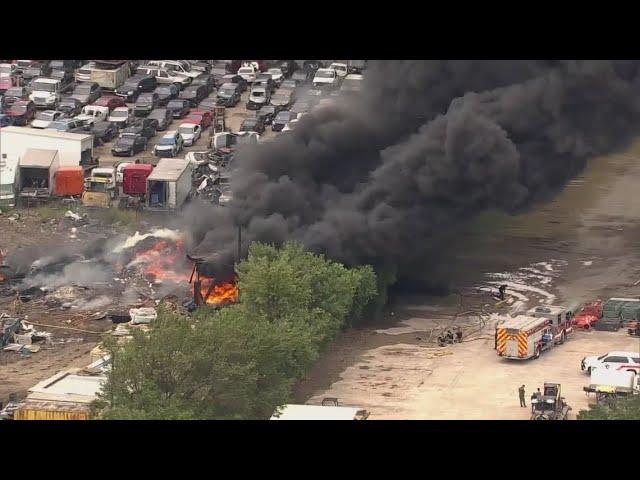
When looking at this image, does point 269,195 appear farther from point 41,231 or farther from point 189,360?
point 189,360

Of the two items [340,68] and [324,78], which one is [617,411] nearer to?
[324,78]

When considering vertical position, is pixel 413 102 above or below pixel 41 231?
above

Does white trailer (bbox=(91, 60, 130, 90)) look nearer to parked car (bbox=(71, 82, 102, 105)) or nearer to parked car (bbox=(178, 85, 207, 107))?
parked car (bbox=(71, 82, 102, 105))

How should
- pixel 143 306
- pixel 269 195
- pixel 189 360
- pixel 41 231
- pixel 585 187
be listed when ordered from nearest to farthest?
pixel 189 360 < pixel 143 306 < pixel 269 195 < pixel 41 231 < pixel 585 187

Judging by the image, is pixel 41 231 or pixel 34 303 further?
pixel 41 231

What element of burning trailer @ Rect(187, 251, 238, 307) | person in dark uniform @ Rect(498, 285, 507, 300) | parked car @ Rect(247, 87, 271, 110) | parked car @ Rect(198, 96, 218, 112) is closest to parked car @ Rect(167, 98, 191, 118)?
parked car @ Rect(198, 96, 218, 112)

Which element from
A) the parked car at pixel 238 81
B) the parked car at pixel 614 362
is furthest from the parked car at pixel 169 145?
the parked car at pixel 614 362

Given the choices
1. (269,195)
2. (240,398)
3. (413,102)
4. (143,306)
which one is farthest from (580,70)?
(240,398)

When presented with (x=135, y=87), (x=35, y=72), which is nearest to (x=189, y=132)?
(x=135, y=87)
